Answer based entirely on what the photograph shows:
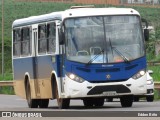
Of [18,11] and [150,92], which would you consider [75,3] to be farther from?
[150,92]

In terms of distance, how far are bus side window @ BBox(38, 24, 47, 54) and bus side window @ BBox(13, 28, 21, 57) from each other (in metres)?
2.66

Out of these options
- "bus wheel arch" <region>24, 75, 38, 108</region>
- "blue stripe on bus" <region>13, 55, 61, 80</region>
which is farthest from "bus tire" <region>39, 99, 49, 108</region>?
"blue stripe on bus" <region>13, 55, 61, 80</region>

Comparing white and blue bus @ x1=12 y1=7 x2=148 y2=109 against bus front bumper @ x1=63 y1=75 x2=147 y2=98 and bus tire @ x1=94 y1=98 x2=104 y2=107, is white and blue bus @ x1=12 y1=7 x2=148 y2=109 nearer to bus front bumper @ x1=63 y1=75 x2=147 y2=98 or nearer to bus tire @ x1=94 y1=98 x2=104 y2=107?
bus front bumper @ x1=63 y1=75 x2=147 y2=98

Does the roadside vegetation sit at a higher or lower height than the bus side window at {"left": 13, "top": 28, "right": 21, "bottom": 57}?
lower

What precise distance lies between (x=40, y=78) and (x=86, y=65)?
147 inches

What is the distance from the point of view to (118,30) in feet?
91.4

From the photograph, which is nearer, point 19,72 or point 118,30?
point 118,30

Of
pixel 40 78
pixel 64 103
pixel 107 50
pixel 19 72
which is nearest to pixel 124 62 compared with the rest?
pixel 107 50

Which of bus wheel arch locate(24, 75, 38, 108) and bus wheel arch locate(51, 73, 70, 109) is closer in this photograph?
bus wheel arch locate(51, 73, 70, 109)

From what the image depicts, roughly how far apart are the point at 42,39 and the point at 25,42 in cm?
209

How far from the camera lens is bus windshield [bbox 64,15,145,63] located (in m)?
27.5

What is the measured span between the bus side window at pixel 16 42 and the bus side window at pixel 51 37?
12.1 feet

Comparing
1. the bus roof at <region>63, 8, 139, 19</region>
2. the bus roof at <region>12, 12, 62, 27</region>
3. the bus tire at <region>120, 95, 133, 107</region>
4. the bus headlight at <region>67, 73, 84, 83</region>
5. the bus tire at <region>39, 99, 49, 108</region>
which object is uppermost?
the bus roof at <region>63, 8, 139, 19</region>

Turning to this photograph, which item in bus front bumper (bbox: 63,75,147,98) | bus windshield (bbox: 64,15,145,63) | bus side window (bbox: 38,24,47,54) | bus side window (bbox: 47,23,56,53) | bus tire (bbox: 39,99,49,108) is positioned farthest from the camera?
bus tire (bbox: 39,99,49,108)
